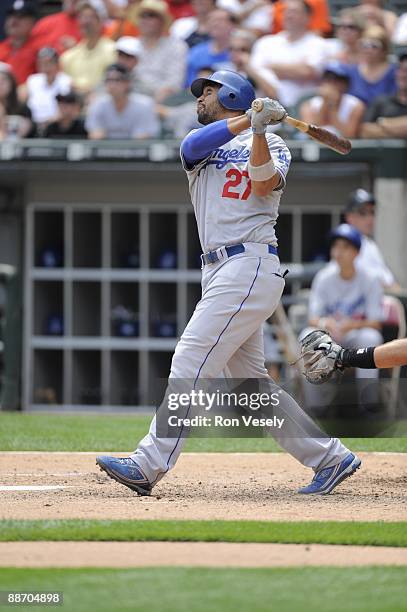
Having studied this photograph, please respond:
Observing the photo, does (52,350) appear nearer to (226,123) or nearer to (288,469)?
(288,469)

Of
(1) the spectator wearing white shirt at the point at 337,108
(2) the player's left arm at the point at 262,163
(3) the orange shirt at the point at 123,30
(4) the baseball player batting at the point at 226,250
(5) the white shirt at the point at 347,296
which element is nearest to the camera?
(2) the player's left arm at the point at 262,163

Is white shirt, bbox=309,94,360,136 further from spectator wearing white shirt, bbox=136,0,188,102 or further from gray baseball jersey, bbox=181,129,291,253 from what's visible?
gray baseball jersey, bbox=181,129,291,253

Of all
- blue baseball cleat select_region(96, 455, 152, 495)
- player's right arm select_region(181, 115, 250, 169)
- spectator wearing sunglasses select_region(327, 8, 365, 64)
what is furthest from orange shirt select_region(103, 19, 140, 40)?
blue baseball cleat select_region(96, 455, 152, 495)

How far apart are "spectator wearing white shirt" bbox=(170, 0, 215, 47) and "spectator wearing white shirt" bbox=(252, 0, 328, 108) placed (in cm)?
71

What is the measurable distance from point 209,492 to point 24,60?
8.12 metres

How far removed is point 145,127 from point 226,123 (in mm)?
5988

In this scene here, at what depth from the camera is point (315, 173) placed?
10828mm

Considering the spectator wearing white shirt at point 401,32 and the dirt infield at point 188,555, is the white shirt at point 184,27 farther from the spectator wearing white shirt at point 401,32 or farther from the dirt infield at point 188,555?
the dirt infield at point 188,555

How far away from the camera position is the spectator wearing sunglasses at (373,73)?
35.2 ft

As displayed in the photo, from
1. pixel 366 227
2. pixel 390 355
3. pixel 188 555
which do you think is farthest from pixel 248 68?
pixel 188 555

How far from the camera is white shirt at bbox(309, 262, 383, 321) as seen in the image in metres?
9.20

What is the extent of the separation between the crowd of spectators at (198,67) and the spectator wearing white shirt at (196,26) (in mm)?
14

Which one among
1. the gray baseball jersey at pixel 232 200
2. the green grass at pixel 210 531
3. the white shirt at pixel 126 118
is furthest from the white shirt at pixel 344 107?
the green grass at pixel 210 531

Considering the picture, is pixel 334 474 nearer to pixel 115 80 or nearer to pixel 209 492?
pixel 209 492
